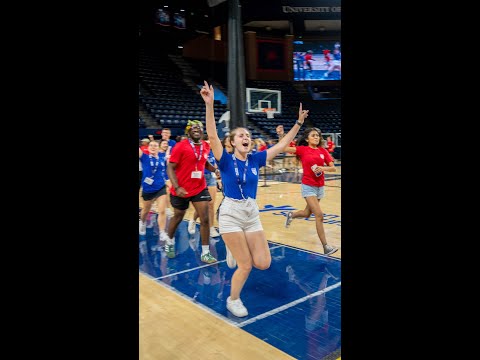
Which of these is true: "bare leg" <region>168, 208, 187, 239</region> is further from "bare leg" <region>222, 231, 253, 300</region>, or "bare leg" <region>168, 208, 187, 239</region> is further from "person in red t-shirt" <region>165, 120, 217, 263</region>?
"bare leg" <region>222, 231, 253, 300</region>

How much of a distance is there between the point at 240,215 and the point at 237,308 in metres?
0.87

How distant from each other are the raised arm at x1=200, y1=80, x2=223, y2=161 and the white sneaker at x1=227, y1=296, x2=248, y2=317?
4.53ft

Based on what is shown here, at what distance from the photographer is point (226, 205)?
360 centimetres

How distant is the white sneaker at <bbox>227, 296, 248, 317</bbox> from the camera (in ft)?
11.5

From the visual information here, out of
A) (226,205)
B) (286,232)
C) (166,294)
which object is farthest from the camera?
(286,232)

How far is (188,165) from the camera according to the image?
206 inches

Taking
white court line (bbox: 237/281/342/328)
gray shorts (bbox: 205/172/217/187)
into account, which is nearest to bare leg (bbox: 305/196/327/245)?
white court line (bbox: 237/281/342/328)
